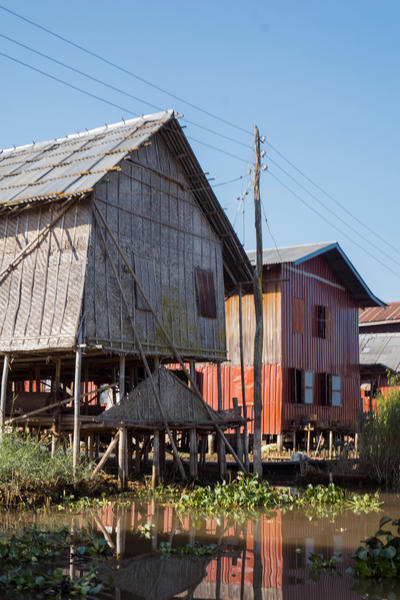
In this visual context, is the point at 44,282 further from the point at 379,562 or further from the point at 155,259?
the point at 379,562

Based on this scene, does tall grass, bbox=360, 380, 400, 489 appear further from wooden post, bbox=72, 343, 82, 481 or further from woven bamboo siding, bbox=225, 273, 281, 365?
wooden post, bbox=72, 343, 82, 481

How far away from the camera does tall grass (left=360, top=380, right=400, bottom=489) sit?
1888 centimetres

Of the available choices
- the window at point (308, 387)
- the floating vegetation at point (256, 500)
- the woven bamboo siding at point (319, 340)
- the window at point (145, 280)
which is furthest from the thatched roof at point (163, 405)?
the window at point (308, 387)

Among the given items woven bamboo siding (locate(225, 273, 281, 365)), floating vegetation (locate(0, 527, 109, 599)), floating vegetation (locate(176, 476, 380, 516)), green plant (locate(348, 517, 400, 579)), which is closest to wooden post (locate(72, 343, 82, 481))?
floating vegetation (locate(176, 476, 380, 516))

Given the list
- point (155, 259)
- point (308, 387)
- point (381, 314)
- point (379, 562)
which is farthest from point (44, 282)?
point (381, 314)

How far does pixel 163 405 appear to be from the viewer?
1809cm

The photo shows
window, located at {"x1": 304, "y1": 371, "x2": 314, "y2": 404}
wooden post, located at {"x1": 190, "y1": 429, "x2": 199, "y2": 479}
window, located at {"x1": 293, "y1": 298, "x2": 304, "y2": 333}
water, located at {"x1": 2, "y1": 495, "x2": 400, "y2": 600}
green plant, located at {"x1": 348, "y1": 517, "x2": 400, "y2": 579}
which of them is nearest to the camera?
water, located at {"x1": 2, "y1": 495, "x2": 400, "y2": 600}

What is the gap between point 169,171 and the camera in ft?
64.5

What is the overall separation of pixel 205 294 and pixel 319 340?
33.3 feet

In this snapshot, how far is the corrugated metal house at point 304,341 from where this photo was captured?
26.6 metres

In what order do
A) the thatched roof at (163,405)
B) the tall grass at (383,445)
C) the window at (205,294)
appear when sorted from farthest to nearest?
1. the window at (205,294)
2. the tall grass at (383,445)
3. the thatched roof at (163,405)

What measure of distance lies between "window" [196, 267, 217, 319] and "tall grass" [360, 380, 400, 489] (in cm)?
490

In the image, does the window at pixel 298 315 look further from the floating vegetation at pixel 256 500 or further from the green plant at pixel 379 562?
the green plant at pixel 379 562

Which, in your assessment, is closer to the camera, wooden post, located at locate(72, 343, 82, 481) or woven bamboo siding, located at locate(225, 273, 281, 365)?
wooden post, located at locate(72, 343, 82, 481)
